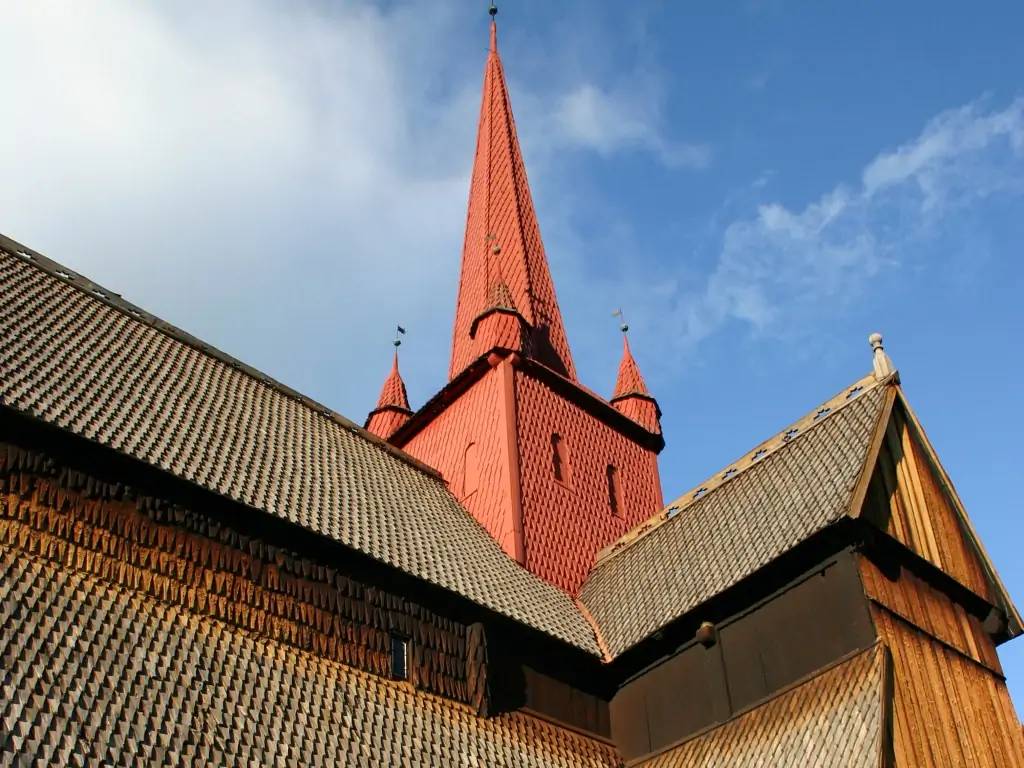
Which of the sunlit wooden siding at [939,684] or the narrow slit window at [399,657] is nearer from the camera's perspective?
the sunlit wooden siding at [939,684]

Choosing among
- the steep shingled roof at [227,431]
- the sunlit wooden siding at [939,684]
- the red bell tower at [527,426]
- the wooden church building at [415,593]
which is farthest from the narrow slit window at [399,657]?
the sunlit wooden siding at [939,684]

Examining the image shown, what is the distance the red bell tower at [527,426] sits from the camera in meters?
19.4

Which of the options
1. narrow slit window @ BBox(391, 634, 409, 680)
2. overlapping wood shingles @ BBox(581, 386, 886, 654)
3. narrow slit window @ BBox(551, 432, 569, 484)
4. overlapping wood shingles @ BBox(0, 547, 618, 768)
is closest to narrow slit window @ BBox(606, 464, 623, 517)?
narrow slit window @ BBox(551, 432, 569, 484)

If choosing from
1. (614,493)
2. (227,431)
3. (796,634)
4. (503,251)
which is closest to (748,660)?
(796,634)

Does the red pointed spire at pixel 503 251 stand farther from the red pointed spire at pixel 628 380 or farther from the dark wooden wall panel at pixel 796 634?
the dark wooden wall panel at pixel 796 634

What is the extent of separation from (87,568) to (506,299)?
12.7 metres

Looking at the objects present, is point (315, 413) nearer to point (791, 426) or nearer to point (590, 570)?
point (590, 570)

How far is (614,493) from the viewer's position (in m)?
21.6

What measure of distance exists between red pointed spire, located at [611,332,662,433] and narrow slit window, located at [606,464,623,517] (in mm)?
1962

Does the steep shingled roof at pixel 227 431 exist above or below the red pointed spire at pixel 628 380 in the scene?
below

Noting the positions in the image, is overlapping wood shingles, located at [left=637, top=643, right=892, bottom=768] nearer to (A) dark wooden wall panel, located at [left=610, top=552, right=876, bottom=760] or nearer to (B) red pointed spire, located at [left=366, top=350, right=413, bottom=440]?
(A) dark wooden wall panel, located at [left=610, top=552, right=876, bottom=760]

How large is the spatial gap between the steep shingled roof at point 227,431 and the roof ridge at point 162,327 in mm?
24

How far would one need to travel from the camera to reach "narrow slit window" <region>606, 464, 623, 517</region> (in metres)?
21.3

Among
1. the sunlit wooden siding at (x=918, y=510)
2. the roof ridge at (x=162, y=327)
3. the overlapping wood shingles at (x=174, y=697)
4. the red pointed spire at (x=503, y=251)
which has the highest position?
the red pointed spire at (x=503, y=251)
